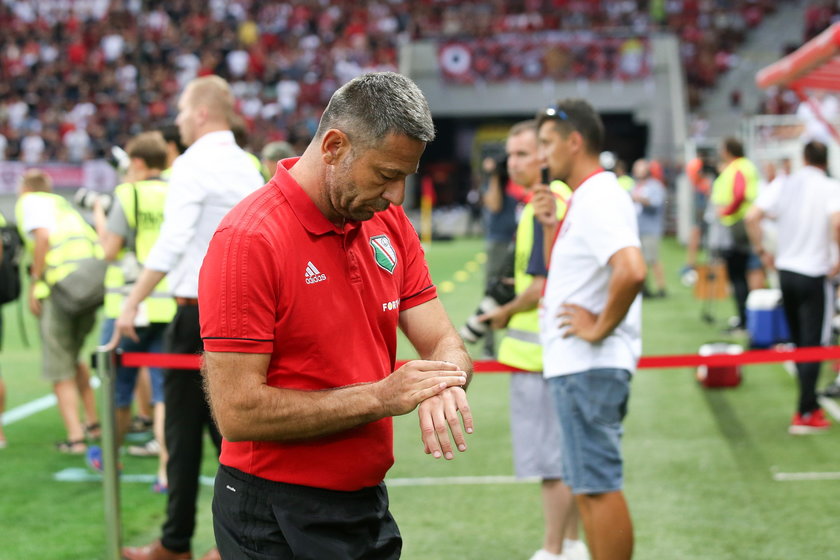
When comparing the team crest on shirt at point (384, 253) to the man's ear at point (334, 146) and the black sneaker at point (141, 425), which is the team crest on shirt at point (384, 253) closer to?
the man's ear at point (334, 146)

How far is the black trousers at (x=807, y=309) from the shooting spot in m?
7.83

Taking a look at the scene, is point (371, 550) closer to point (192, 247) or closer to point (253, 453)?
point (253, 453)

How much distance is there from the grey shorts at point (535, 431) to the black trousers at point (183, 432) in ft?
4.77

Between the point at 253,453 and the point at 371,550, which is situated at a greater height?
the point at 253,453

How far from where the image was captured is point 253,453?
2.71 meters

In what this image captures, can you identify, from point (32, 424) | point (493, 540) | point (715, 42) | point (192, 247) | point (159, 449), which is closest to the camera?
point (192, 247)

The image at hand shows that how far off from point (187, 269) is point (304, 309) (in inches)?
98.7

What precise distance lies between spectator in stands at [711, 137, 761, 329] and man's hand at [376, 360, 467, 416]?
9.42 meters

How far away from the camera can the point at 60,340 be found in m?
7.40

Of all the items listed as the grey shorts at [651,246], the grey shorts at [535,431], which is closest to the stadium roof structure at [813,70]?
the grey shorts at [651,246]

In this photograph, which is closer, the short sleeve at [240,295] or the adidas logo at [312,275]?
the short sleeve at [240,295]

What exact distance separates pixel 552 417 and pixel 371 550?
2.45m

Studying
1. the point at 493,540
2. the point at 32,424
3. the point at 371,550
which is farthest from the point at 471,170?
the point at 371,550

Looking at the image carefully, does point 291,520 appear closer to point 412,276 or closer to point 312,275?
point 312,275
